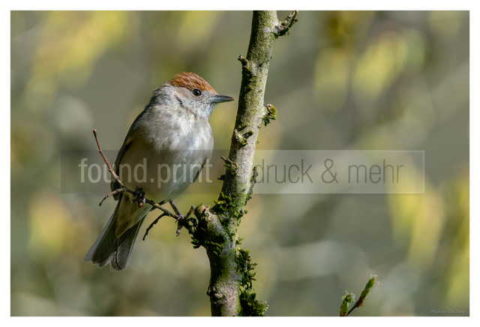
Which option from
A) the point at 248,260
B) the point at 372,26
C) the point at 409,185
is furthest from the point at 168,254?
the point at 248,260

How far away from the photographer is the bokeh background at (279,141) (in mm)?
5781

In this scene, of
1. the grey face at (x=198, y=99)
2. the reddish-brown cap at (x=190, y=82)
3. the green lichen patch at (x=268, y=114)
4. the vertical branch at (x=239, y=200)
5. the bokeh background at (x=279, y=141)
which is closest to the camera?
the vertical branch at (x=239, y=200)

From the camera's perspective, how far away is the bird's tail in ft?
17.3

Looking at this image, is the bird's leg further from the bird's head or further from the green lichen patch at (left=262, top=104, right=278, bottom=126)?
the green lichen patch at (left=262, top=104, right=278, bottom=126)

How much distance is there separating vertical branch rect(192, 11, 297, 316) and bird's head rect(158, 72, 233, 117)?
5.20 ft

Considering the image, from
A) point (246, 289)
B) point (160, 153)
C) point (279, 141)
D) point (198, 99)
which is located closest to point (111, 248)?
point (160, 153)

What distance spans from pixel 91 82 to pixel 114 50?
0.47m

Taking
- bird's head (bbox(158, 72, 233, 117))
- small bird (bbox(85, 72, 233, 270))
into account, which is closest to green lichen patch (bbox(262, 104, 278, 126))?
small bird (bbox(85, 72, 233, 270))

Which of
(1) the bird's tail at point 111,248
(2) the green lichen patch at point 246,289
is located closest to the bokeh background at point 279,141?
(1) the bird's tail at point 111,248

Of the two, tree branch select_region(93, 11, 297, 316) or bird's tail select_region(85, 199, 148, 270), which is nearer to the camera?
tree branch select_region(93, 11, 297, 316)

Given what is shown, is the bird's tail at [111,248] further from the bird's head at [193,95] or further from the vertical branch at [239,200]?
the vertical branch at [239,200]
